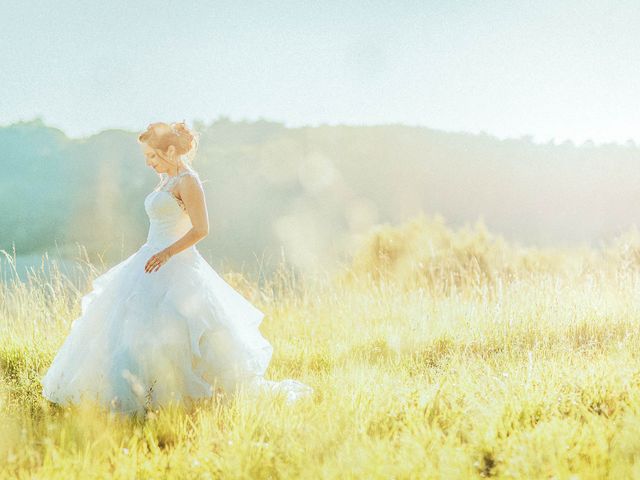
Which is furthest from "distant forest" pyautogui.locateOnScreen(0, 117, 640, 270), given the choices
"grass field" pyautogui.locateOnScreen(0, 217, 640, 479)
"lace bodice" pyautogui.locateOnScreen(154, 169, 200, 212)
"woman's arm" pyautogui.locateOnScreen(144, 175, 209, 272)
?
"woman's arm" pyautogui.locateOnScreen(144, 175, 209, 272)

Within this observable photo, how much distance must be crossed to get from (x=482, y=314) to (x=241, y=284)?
16.7ft

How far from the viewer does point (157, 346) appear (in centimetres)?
432

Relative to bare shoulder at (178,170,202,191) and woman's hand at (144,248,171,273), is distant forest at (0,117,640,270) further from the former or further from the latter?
woman's hand at (144,248,171,273)

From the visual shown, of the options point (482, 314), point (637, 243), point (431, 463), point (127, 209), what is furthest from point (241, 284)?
point (127, 209)

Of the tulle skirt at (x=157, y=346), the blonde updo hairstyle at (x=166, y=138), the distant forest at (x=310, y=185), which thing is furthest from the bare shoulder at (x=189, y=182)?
the distant forest at (x=310, y=185)

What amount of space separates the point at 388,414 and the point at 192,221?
186cm

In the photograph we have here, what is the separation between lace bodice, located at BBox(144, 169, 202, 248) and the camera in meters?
4.56

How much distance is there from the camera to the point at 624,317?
709 centimetres

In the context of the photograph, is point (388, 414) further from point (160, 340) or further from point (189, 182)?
point (189, 182)

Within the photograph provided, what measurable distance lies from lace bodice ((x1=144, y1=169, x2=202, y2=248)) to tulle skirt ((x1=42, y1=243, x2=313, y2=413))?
122 millimetres

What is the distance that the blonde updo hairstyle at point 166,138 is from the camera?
4.71 m

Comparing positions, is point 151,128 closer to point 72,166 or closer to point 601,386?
point 601,386

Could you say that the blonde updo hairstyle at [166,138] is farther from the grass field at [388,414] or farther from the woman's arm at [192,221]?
the grass field at [388,414]

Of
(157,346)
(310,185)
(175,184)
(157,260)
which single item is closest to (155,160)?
(175,184)
